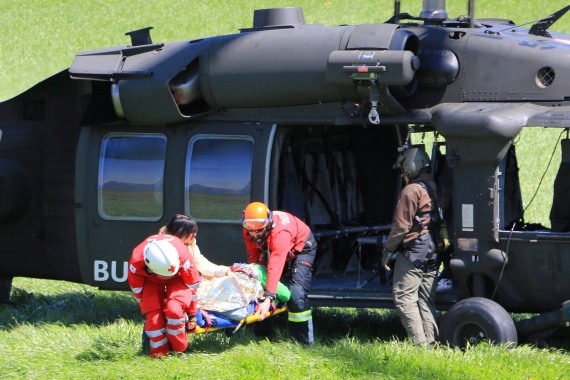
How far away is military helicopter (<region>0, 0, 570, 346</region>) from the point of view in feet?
31.2

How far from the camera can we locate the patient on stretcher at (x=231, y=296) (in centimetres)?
914

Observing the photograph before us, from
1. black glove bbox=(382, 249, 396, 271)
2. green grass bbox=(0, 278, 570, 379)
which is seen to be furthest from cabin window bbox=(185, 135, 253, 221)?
black glove bbox=(382, 249, 396, 271)

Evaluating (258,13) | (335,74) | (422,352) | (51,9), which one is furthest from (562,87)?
(51,9)

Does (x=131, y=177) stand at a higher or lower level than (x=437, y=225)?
higher

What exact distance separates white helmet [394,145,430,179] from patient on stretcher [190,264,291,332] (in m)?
1.50

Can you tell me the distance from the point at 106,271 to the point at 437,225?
3573mm

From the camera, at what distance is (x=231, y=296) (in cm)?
924

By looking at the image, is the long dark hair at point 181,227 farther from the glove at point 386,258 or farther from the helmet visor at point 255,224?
the glove at point 386,258

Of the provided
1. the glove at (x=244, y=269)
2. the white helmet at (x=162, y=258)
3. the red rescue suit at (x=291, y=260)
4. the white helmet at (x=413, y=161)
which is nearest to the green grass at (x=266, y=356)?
the red rescue suit at (x=291, y=260)

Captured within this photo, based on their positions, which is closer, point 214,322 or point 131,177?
point 214,322

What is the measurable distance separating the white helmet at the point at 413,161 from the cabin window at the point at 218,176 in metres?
1.58

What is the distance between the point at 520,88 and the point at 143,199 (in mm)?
3866

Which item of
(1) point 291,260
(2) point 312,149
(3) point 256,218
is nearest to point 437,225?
(1) point 291,260

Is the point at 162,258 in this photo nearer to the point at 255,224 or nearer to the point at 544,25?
the point at 255,224
